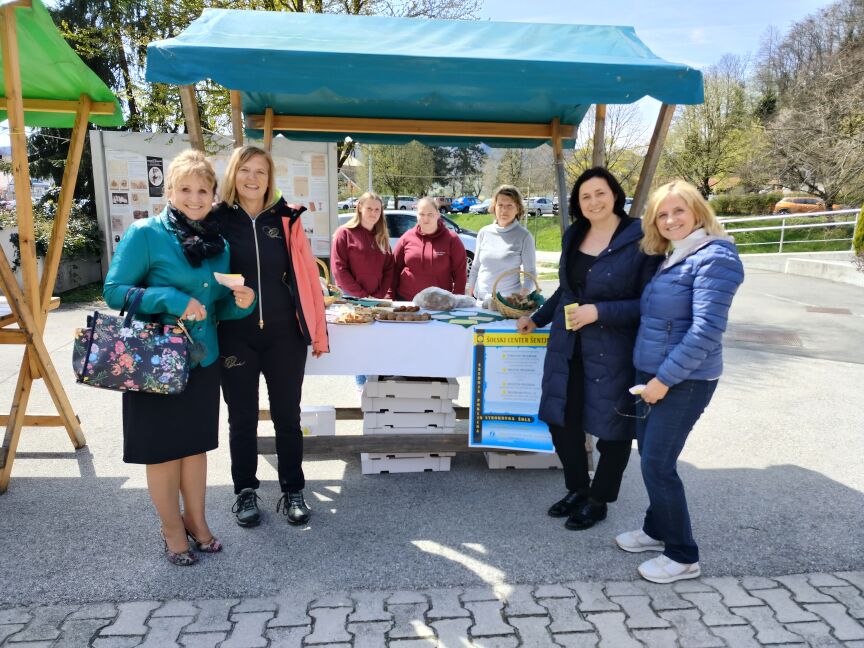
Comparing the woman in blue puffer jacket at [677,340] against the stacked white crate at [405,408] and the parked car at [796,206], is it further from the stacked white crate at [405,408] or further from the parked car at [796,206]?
the parked car at [796,206]

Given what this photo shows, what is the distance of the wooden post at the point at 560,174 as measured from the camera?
4.09 m

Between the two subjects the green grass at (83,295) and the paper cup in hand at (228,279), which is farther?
the green grass at (83,295)

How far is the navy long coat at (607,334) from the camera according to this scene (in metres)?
2.78

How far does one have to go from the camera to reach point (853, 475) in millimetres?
3848

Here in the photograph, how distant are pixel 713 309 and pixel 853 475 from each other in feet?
7.88

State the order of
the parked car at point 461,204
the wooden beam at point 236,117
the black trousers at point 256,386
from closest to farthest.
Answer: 1. the black trousers at point 256,386
2. the wooden beam at point 236,117
3. the parked car at point 461,204

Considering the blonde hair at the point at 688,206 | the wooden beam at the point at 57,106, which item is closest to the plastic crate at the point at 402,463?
the blonde hair at the point at 688,206

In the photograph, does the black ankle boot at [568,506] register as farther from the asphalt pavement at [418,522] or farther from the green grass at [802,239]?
the green grass at [802,239]

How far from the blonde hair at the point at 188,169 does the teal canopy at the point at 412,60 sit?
1.84ft

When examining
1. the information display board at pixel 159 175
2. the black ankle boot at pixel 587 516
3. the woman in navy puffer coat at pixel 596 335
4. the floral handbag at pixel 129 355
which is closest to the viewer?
the floral handbag at pixel 129 355

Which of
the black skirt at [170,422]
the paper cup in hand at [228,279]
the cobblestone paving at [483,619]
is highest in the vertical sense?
the paper cup in hand at [228,279]

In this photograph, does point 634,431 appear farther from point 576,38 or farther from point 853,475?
point 576,38

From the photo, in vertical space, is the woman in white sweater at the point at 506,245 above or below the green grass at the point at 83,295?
above

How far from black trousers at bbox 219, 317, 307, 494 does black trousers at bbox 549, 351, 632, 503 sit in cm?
133
